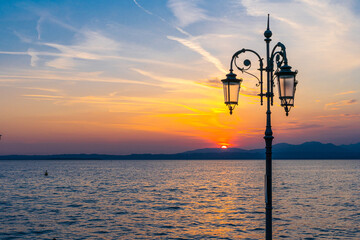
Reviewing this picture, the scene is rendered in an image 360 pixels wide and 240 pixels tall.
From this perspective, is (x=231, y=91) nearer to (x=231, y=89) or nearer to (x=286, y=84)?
(x=231, y=89)

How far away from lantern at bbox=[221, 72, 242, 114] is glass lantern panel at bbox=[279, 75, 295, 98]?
1407 millimetres

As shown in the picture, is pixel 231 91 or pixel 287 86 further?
pixel 231 91

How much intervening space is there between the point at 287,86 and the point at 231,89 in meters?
1.84

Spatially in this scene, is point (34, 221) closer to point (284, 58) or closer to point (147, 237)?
point (147, 237)

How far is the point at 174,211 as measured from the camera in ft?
154

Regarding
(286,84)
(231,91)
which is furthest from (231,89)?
(286,84)

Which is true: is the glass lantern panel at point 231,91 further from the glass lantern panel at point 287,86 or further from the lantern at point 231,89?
the glass lantern panel at point 287,86

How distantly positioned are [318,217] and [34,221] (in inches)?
1242

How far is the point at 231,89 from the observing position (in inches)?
500

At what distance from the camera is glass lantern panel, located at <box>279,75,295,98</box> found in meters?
12.1

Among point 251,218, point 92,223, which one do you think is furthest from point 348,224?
point 92,223

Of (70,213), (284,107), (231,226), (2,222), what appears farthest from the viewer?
(70,213)

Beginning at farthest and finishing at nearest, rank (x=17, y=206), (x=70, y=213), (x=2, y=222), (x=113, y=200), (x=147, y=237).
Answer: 1. (x=113, y=200)
2. (x=17, y=206)
3. (x=70, y=213)
4. (x=2, y=222)
5. (x=147, y=237)

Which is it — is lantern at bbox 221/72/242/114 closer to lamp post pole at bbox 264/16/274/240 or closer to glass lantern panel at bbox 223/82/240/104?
glass lantern panel at bbox 223/82/240/104
